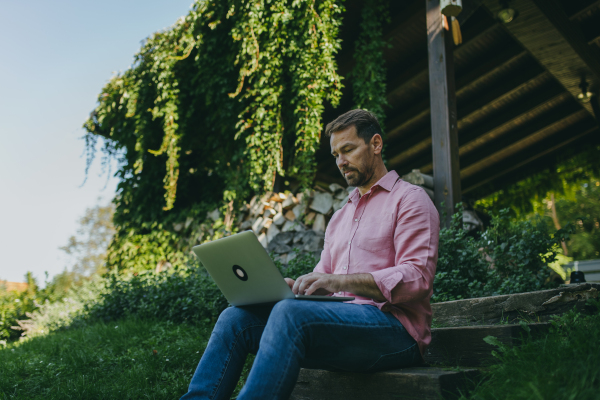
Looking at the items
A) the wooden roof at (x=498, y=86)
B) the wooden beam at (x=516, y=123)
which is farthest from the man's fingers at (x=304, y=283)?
the wooden beam at (x=516, y=123)

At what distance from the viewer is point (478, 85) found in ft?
18.1

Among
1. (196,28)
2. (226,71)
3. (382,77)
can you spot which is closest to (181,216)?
(226,71)

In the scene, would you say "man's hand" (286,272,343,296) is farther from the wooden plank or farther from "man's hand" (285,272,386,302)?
the wooden plank

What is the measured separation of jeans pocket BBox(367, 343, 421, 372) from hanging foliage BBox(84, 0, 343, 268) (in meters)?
2.95

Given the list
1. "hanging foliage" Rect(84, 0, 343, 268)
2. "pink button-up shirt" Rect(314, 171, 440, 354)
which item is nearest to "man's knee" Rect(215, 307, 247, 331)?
"pink button-up shirt" Rect(314, 171, 440, 354)

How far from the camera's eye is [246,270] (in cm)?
126

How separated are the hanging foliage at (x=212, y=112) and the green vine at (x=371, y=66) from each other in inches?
9.6

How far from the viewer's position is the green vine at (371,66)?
4.02m

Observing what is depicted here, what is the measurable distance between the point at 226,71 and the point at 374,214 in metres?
3.70

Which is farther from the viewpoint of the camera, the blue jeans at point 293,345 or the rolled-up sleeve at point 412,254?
the rolled-up sleeve at point 412,254

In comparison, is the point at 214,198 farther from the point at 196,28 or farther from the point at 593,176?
the point at 593,176

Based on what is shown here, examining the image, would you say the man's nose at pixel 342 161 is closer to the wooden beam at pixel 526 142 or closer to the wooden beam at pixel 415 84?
the wooden beam at pixel 415 84

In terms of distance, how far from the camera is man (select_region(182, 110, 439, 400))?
1.14 metres

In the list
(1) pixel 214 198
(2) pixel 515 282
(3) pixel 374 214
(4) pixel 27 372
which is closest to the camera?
(3) pixel 374 214
